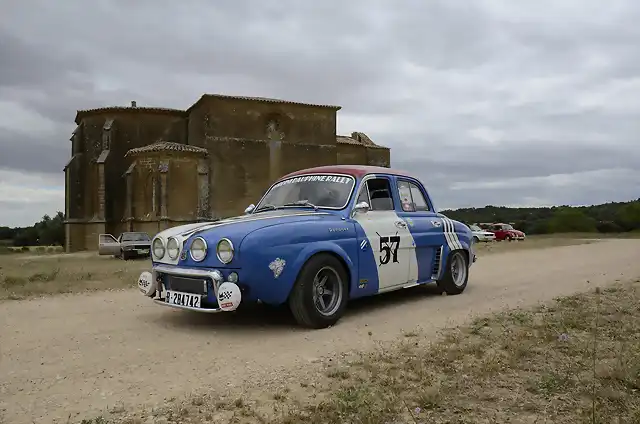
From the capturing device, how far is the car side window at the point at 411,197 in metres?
7.26

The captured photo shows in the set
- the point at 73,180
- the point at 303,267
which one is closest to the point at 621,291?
the point at 303,267

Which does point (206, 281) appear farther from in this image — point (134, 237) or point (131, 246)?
point (134, 237)

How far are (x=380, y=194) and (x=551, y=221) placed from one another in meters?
45.5

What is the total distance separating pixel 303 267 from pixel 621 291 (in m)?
5.03

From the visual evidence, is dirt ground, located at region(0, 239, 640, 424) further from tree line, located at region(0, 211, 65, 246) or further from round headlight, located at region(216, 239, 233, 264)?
tree line, located at region(0, 211, 65, 246)

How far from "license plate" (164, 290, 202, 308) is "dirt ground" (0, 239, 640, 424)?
28cm

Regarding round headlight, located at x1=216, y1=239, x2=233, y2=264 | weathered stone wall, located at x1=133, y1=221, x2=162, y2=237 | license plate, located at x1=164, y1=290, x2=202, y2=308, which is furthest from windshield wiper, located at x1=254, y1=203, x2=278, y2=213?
weathered stone wall, located at x1=133, y1=221, x2=162, y2=237

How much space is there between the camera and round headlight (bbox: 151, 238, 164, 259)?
19.0 feet

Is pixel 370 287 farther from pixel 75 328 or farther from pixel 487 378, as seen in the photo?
pixel 75 328

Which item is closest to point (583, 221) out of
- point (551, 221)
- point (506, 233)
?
point (551, 221)

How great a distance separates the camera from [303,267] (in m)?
5.39

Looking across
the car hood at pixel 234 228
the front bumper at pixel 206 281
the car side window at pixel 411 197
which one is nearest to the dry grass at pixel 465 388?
the front bumper at pixel 206 281

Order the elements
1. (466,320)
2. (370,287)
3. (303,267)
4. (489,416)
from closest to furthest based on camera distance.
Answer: (489,416) < (303,267) < (466,320) < (370,287)

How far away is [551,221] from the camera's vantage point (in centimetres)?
4791
